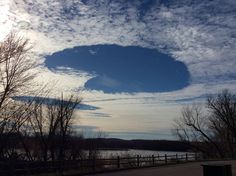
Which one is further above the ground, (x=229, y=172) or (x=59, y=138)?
(x=59, y=138)

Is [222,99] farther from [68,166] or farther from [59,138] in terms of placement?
[68,166]

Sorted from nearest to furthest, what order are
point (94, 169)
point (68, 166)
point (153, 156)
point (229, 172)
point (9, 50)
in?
1. point (229, 172)
2. point (9, 50)
3. point (68, 166)
4. point (94, 169)
5. point (153, 156)

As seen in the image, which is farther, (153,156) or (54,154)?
(54,154)

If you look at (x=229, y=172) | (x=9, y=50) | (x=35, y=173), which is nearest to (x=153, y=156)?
(x=35, y=173)

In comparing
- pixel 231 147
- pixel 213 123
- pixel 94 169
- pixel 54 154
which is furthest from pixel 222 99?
pixel 94 169

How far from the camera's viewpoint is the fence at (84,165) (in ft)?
74.8

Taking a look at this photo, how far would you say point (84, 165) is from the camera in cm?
2923

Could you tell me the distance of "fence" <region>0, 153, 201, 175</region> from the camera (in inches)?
898

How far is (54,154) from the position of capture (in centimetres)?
4950

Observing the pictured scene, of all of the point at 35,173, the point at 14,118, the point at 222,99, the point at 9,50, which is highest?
the point at 222,99

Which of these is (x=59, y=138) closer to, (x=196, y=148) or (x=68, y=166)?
(x=68, y=166)

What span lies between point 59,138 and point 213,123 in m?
40.0

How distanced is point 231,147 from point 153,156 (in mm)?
41966

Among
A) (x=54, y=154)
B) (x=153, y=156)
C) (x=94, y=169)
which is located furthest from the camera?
(x=54, y=154)
